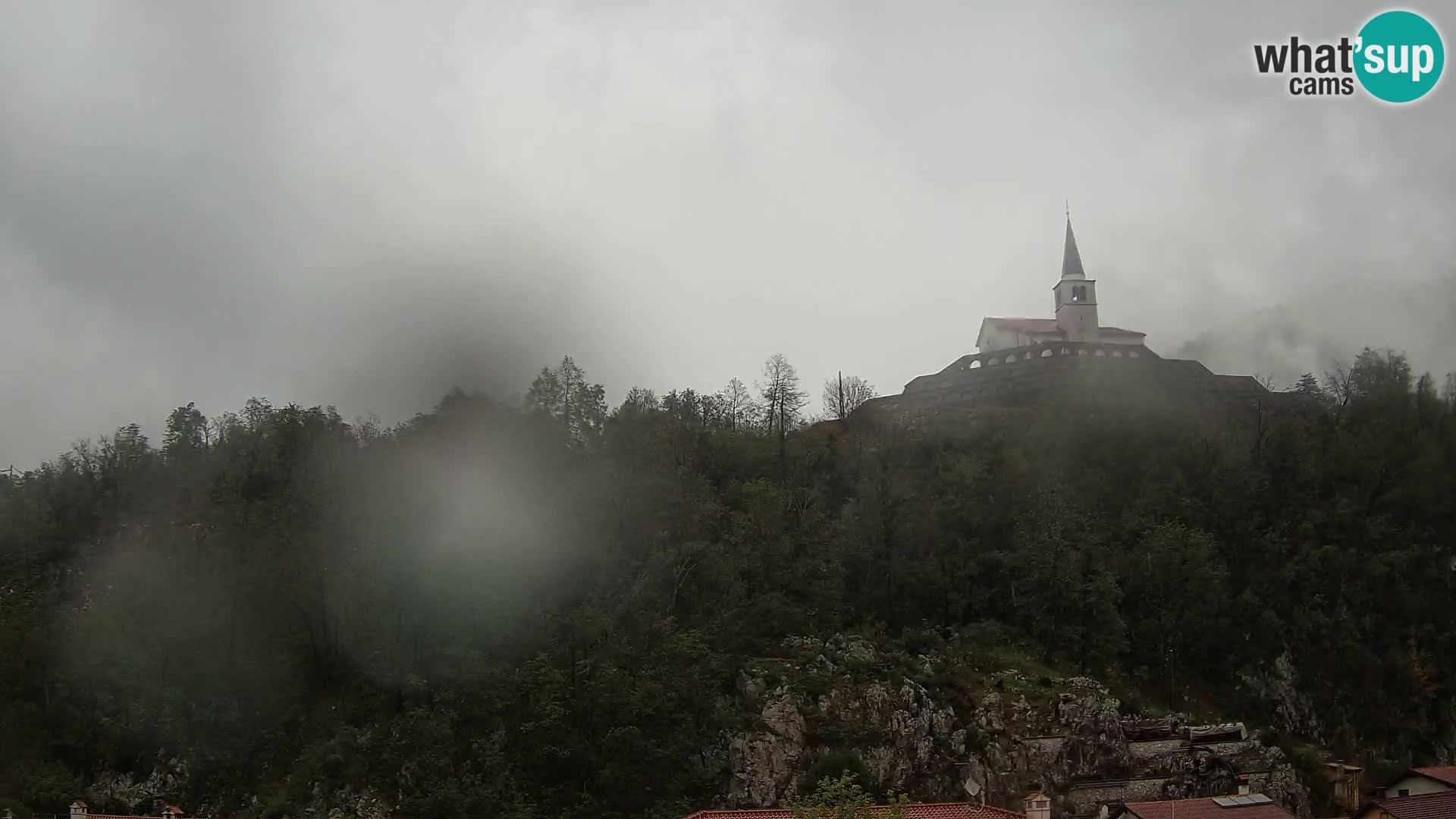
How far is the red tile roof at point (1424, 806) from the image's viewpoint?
3136cm

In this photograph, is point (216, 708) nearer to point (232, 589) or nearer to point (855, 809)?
point (232, 589)

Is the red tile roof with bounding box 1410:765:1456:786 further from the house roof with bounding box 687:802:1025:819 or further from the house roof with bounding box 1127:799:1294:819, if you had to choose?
the house roof with bounding box 687:802:1025:819

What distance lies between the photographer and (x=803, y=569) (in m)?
49.7

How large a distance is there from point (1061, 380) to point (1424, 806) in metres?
39.2

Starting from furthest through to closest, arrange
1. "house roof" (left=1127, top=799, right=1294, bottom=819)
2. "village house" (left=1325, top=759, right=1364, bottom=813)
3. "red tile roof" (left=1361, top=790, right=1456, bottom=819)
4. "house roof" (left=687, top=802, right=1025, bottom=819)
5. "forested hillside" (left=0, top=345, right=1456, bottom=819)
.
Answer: "village house" (left=1325, top=759, right=1364, bottom=813) → "forested hillside" (left=0, top=345, right=1456, bottom=819) → "house roof" (left=687, top=802, right=1025, bottom=819) → "red tile roof" (left=1361, top=790, right=1456, bottom=819) → "house roof" (left=1127, top=799, right=1294, bottom=819)

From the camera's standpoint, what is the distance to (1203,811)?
3117 centimetres

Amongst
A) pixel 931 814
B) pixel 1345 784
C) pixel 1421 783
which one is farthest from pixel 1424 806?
pixel 931 814

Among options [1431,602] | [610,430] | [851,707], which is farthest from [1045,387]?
[851,707]

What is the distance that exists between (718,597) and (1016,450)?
72.0 feet

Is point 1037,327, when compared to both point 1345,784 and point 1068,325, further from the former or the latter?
point 1345,784

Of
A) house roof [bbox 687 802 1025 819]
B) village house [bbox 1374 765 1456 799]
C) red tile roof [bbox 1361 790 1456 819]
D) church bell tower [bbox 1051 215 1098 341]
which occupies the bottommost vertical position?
village house [bbox 1374 765 1456 799]

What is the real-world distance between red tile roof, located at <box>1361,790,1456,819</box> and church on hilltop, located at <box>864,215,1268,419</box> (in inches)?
1408

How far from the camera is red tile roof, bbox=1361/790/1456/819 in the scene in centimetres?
3136

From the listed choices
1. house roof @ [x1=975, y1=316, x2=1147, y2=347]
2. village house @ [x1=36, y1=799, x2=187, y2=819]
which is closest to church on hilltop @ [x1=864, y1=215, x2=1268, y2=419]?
house roof @ [x1=975, y1=316, x2=1147, y2=347]
